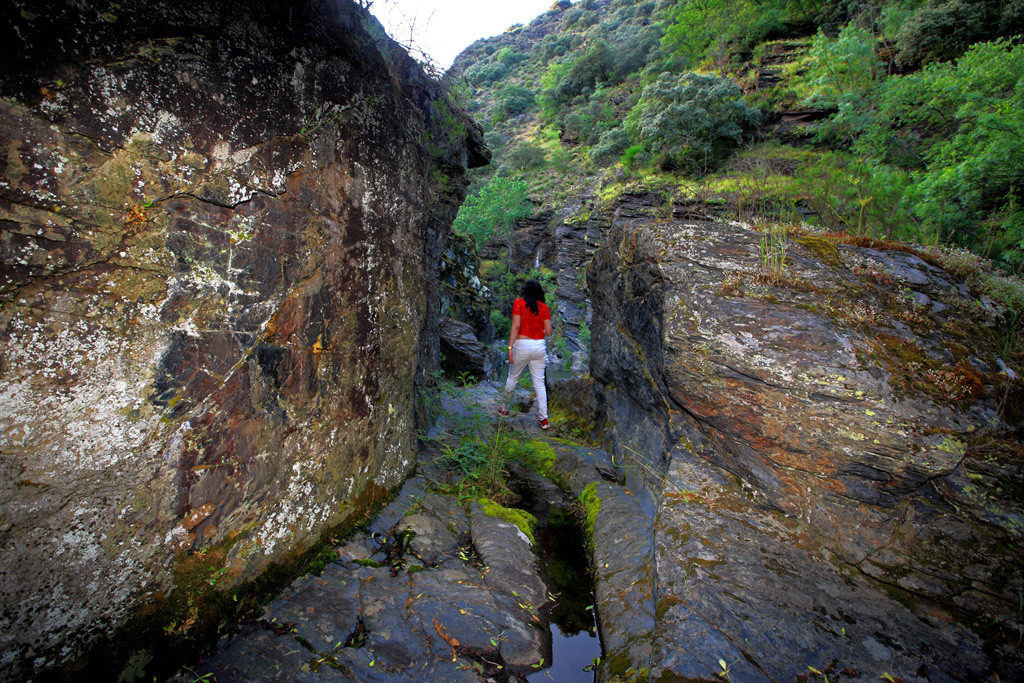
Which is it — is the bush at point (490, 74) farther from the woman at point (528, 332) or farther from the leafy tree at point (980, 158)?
the woman at point (528, 332)

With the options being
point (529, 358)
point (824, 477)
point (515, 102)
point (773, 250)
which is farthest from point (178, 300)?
point (515, 102)

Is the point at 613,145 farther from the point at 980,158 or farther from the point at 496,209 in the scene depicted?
the point at 980,158

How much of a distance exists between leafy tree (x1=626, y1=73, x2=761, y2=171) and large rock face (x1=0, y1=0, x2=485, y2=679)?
64.2ft

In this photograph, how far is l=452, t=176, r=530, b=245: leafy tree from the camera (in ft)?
101

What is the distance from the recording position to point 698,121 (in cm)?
1900

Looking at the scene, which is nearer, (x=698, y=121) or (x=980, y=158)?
(x=980, y=158)

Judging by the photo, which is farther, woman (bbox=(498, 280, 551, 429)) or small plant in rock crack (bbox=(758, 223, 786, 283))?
woman (bbox=(498, 280, 551, 429))

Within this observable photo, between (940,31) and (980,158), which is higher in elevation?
(940,31)

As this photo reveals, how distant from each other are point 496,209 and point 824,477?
30103mm

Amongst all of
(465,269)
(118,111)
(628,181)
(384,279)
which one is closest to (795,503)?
(384,279)

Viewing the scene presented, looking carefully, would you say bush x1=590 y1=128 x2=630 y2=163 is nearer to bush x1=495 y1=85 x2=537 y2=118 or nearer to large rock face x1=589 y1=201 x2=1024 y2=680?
bush x1=495 y1=85 x2=537 y2=118

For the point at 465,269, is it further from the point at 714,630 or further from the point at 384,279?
the point at 714,630

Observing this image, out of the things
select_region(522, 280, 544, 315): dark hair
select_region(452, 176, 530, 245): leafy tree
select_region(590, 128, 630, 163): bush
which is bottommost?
select_region(522, 280, 544, 315): dark hair

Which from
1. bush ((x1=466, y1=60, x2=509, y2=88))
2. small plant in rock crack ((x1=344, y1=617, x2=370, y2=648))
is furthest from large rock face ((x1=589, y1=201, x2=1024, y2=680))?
bush ((x1=466, y1=60, x2=509, y2=88))
